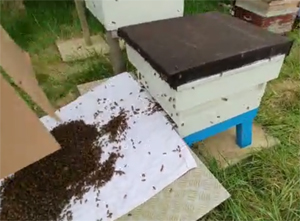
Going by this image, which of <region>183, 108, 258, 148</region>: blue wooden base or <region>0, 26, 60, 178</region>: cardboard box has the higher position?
<region>0, 26, 60, 178</region>: cardboard box

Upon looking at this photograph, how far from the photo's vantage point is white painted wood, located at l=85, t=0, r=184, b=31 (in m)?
1.61

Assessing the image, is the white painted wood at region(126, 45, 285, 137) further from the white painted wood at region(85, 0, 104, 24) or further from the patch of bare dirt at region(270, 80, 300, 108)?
the patch of bare dirt at region(270, 80, 300, 108)

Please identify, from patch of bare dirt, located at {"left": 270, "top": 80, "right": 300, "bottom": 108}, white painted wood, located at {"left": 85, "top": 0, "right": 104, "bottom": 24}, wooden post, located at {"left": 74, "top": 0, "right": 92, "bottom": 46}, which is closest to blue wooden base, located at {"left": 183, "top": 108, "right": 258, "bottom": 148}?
patch of bare dirt, located at {"left": 270, "top": 80, "right": 300, "bottom": 108}

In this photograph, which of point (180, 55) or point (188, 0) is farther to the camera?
point (188, 0)

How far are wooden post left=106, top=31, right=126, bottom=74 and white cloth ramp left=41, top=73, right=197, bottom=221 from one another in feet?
1.44

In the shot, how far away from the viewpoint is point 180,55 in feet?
3.72

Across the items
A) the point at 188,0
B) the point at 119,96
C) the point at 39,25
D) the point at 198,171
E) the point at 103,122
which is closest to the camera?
the point at 198,171

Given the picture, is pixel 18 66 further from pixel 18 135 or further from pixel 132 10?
pixel 132 10

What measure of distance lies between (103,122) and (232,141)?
0.58 metres

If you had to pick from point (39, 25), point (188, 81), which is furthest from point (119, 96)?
point (39, 25)

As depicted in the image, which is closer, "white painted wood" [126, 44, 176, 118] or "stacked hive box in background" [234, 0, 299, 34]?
"white painted wood" [126, 44, 176, 118]

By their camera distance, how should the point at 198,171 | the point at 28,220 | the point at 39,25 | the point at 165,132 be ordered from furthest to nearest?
the point at 39,25, the point at 165,132, the point at 198,171, the point at 28,220

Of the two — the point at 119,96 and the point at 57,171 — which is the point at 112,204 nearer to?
the point at 57,171

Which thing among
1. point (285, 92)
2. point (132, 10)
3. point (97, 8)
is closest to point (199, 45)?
point (132, 10)
